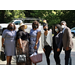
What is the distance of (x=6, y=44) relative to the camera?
20.2 ft

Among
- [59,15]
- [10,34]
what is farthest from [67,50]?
[59,15]

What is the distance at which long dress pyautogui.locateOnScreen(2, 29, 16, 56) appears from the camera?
20.0 ft

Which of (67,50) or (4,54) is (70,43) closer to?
(67,50)

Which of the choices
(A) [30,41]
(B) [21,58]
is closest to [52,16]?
(A) [30,41]

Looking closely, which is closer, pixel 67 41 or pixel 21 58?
pixel 67 41

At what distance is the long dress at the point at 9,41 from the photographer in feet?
20.0

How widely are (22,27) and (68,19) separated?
26.2 metres

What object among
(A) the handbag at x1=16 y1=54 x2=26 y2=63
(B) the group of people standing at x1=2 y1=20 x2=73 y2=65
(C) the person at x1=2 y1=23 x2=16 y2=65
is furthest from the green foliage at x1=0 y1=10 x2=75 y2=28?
(A) the handbag at x1=16 y1=54 x2=26 y2=63

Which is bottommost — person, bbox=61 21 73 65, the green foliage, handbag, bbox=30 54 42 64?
handbag, bbox=30 54 42 64

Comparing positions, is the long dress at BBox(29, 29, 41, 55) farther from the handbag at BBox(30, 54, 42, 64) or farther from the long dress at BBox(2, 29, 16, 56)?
the long dress at BBox(2, 29, 16, 56)

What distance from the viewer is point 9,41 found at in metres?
6.12

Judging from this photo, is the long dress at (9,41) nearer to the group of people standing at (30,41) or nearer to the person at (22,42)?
the group of people standing at (30,41)

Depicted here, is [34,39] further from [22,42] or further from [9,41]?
[9,41]

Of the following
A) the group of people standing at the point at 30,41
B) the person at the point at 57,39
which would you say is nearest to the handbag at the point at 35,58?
the group of people standing at the point at 30,41
